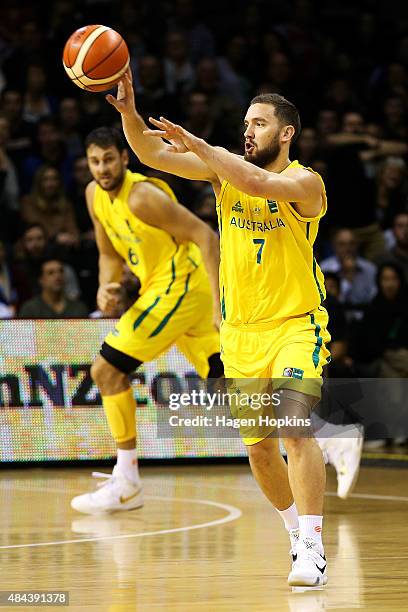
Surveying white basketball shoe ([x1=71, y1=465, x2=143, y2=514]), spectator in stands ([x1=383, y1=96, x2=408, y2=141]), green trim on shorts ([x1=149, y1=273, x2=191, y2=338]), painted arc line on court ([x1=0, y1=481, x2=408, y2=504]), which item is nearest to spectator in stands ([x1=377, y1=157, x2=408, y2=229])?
spectator in stands ([x1=383, y1=96, x2=408, y2=141])

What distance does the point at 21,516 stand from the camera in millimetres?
7156

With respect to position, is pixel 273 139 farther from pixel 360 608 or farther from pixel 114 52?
pixel 360 608

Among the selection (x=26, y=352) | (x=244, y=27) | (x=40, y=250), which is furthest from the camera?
(x=244, y=27)

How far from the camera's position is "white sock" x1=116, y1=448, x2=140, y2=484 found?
753cm

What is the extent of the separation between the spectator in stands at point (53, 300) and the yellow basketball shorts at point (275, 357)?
494cm

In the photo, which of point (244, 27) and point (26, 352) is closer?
point (26, 352)

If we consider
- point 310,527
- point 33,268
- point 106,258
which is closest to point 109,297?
point 106,258

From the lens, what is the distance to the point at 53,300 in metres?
10.2

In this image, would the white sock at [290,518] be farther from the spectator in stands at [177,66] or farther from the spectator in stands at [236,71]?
the spectator in stands at [236,71]

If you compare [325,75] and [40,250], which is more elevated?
[325,75]

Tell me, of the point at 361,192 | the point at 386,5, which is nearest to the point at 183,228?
the point at 361,192

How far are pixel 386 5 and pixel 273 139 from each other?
11.8 m

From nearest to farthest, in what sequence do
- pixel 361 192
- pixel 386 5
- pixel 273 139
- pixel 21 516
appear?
1. pixel 273 139
2. pixel 21 516
3. pixel 361 192
4. pixel 386 5

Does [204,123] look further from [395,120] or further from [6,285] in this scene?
[6,285]
